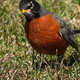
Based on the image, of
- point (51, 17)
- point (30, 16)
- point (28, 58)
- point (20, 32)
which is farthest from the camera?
point (20, 32)

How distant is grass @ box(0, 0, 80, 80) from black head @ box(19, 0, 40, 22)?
0.86 m

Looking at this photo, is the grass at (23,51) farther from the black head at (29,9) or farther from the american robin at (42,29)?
the black head at (29,9)

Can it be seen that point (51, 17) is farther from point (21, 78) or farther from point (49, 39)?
point (21, 78)

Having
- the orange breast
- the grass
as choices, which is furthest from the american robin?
the grass

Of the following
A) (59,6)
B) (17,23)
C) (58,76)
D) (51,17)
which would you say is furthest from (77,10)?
(58,76)

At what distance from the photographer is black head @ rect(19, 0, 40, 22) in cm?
351

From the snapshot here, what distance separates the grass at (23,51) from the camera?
12.2 ft

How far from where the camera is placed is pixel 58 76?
3477 mm

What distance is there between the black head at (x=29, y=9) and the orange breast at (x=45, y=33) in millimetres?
106

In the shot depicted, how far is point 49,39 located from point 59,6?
9.86ft

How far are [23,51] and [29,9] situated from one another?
57.2 inches

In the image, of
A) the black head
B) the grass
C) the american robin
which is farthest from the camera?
the american robin

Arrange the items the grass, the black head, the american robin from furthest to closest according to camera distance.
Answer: the american robin < the grass < the black head

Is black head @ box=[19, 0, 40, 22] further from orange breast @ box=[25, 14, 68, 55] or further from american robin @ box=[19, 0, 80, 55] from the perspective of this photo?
orange breast @ box=[25, 14, 68, 55]
